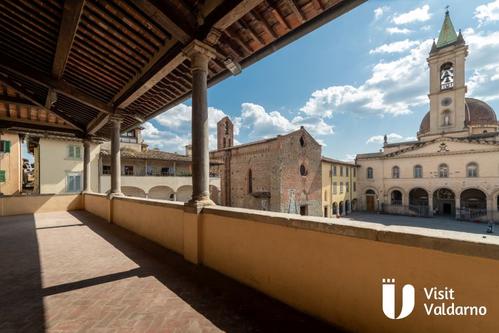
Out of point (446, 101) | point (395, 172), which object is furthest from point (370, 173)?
point (446, 101)

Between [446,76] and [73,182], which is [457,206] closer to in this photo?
[446,76]

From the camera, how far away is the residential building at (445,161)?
24609mm

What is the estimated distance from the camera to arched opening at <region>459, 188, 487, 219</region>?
24.6 m

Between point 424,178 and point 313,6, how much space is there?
32.3m

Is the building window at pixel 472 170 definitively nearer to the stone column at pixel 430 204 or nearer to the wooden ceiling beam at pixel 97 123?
A: the stone column at pixel 430 204

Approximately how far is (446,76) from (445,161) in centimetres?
1202

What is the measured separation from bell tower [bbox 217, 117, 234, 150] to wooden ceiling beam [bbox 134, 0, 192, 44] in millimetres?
23814

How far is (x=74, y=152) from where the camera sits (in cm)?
1784

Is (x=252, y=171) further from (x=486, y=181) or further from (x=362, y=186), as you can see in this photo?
(x=486, y=181)

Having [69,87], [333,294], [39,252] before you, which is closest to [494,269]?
[333,294]

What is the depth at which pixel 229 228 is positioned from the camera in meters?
3.72

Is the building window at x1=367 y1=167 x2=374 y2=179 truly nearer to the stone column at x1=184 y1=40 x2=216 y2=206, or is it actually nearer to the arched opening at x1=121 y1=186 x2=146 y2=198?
the arched opening at x1=121 y1=186 x2=146 y2=198

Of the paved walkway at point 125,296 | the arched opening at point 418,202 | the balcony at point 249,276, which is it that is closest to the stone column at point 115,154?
the paved walkway at point 125,296

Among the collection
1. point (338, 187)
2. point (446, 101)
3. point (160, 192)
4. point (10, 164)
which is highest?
point (446, 101)
